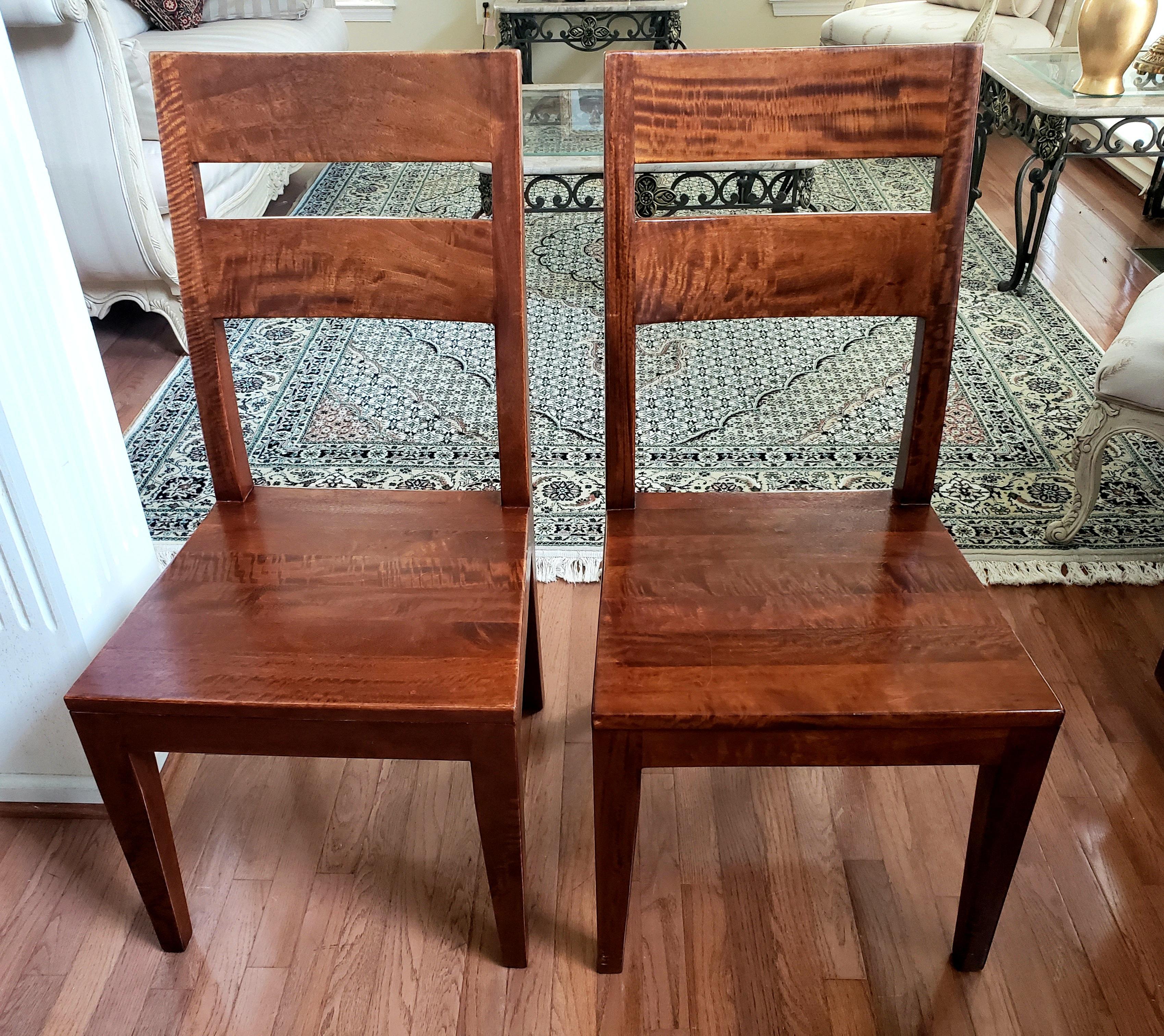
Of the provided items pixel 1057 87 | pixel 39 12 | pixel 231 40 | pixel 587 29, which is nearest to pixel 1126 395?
pixel 1057 87

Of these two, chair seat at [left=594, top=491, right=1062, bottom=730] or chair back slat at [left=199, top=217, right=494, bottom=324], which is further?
chair back slat at [left=199, top=217, right=494, bottom=324]

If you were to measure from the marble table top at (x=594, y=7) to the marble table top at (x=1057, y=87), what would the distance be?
5.38 ft

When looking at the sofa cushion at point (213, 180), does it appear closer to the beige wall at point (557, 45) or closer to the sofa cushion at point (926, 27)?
the sofa cushion at point (926, 27)

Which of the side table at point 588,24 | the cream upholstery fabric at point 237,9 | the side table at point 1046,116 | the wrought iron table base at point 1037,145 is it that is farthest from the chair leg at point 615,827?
the side table at point 588,24

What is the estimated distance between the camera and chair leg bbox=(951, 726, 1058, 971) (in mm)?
880

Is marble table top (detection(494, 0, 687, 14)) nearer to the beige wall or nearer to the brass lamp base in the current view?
the beige wall

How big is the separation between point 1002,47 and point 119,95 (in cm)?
258

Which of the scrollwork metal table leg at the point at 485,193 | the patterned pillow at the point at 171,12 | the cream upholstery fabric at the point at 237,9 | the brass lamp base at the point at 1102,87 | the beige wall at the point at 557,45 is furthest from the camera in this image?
the beige wall at the point at 557,45

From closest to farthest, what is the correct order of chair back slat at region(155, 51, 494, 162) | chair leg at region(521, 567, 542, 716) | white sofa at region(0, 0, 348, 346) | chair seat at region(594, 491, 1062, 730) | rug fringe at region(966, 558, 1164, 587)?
chair seat at region(594, 491, 1062, 730) → chair back slat at region(155, 51, 494, 162) → chair leg at region(521, 567, 542, 716) → rug fringe at region(966, 558, 1164, 587) → white sofa at region(0, 0, 348, 346)

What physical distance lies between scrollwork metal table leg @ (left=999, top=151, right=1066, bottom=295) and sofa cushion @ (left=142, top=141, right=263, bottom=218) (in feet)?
6.29

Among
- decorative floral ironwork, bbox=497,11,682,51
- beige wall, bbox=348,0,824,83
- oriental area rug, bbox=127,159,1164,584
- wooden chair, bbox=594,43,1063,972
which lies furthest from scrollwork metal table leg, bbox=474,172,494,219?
beige wall, bbox=348,0,824,83

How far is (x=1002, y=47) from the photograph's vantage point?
3.11 metres

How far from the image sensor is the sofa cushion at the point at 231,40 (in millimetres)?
2383

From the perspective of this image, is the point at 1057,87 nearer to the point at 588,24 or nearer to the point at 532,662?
the point at 532,662
